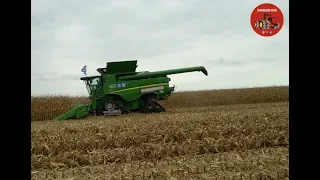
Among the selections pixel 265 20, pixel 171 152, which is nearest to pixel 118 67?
pixel 171 152

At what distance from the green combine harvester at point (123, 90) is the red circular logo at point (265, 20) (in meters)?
14.2

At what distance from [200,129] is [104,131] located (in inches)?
98.2

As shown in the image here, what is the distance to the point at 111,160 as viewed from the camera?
6648 millimetres

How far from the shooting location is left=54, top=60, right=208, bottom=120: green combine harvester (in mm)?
18484

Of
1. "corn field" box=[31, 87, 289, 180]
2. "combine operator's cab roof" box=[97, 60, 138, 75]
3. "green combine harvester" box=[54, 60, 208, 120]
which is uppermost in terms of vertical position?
"combine operator's cab roof" box=[97, 60, 138, 75]

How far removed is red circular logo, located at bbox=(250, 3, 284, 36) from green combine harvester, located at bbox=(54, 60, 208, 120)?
14.2 metres

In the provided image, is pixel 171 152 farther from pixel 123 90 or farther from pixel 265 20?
pixel 123 90

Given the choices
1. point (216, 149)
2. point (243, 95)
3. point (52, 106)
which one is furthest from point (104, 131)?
point (243, 95)

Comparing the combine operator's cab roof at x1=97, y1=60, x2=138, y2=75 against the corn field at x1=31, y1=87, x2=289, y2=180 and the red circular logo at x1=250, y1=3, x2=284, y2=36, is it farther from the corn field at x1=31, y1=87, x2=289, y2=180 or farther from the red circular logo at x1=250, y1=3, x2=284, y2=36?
the red circular logo at x1=250, y1=3, x2=284, y2=36

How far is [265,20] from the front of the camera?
179 inches

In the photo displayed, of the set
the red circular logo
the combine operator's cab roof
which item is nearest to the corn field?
the red circular logo

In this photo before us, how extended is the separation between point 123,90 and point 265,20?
1443cm
